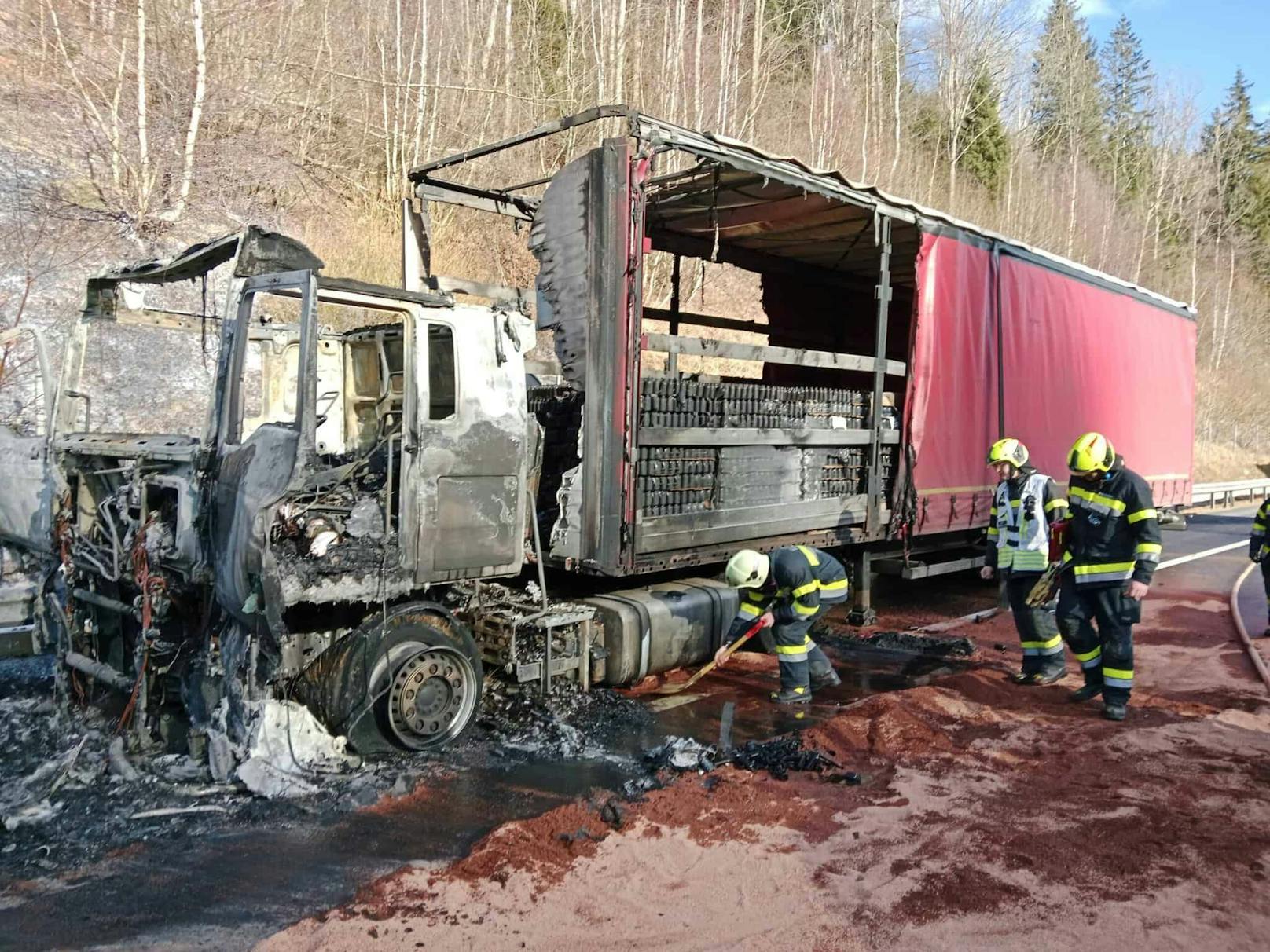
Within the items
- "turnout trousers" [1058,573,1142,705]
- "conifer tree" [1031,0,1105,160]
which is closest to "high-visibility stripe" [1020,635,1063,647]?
"turnout trousers" [1058,573,1142,705]

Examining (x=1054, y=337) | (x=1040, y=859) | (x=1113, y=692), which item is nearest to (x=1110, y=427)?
(x=1054, y=337)

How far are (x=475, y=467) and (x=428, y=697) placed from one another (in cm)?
124

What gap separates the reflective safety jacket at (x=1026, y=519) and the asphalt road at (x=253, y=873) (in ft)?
11.8

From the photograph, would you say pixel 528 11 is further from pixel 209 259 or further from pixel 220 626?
pixel 220 626

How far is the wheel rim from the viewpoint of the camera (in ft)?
15.4

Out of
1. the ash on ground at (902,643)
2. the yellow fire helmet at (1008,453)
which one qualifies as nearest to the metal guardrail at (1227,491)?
the ash on ground at (902,643)

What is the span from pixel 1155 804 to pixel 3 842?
499 centimetres

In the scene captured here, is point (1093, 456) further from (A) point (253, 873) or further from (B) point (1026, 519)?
(A) point (253, 873)

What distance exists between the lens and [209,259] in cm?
486

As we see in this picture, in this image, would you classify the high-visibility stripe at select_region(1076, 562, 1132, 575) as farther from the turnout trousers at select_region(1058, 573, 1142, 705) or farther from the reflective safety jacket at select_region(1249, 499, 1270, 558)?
the reflective safety jacket at select_region(1249, 499, 1270, 558)

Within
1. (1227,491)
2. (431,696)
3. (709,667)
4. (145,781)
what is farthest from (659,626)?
(1227,491)

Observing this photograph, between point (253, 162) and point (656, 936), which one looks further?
point (253, 162)

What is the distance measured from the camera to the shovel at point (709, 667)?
5.95m

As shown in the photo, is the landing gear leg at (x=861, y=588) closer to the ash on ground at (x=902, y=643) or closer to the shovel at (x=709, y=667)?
the ash on ground at (x=902, y=643)
